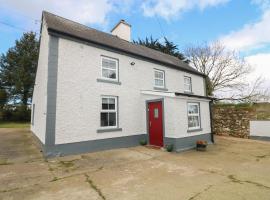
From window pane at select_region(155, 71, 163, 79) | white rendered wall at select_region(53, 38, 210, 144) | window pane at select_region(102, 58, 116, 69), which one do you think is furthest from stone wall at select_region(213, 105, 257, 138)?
window pane at select_region(102, 58, 116, 69)

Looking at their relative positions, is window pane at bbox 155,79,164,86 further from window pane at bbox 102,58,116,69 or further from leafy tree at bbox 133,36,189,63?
leafy tree at bbox 133,36,189,63

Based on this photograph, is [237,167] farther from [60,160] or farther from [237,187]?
[60,160]

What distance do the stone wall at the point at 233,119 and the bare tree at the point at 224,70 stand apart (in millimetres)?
8303

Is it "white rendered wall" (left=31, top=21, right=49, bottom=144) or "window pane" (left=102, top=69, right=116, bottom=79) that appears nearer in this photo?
"white rendered wall" (left=31, top=21, right=49, bottom=144)

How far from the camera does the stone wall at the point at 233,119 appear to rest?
50.5ft

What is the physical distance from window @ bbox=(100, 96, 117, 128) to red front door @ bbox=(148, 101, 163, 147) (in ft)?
7.50

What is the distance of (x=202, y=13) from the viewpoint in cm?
1191

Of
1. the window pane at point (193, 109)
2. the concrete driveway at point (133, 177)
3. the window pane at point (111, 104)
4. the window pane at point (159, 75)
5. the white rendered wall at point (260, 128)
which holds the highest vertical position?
the window pane at point (159, 75)

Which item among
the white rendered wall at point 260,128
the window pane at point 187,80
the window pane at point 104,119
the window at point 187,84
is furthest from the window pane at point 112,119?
the white rendered wall at point 260,128

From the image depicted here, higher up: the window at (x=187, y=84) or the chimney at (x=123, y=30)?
the chimney at (x=123, y=30)

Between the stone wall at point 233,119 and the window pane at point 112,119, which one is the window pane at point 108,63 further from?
the stone wall at point 233,119

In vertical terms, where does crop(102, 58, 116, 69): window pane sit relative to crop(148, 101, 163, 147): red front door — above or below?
above

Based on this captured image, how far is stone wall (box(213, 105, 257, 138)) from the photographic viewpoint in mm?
15383

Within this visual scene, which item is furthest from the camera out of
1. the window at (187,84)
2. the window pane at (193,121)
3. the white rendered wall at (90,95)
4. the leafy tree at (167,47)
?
the leafy tree at (167,47)
